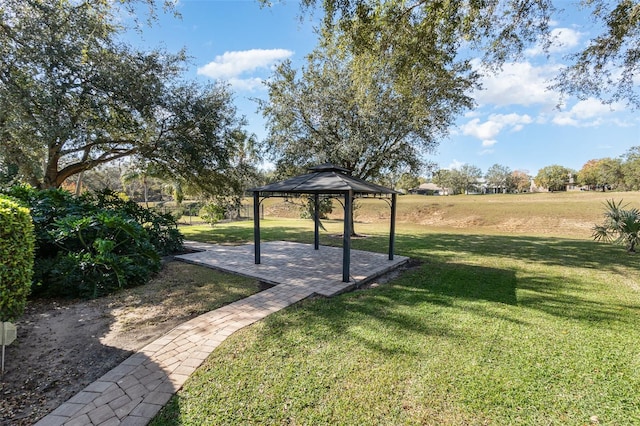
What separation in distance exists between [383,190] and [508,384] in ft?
16.3

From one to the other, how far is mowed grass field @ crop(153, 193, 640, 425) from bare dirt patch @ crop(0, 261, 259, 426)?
1108 millimetres

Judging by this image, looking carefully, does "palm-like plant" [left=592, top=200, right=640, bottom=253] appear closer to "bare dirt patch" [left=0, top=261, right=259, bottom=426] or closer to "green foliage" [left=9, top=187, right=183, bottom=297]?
"bare dirt patch" [left=0, top=261, right=259, bottom=426]

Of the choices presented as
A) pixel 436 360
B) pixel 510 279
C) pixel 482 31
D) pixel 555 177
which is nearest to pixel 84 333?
pixel 436 360

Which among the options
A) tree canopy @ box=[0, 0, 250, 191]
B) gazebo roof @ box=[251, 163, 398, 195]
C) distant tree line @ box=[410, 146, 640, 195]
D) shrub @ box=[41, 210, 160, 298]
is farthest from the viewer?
distant tree line @ box=[410, 146, 640, 195]

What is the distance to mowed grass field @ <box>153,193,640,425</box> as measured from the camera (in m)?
2.39

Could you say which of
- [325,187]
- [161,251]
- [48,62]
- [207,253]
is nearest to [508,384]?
[325,187]

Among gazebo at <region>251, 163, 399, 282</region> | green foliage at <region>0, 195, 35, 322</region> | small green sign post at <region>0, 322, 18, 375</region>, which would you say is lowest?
small green sign post at <region>0, 322, 18, 375</region>

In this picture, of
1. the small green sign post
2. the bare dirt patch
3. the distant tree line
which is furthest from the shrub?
the distant tree line

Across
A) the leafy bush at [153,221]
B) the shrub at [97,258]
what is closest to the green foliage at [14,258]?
the shrub at [97,258]

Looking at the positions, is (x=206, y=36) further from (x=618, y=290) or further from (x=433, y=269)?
(x=618, y=290)

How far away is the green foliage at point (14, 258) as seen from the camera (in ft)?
10.7

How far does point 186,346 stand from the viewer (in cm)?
337

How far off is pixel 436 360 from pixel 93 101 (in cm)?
1033

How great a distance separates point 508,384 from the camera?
2.72m
